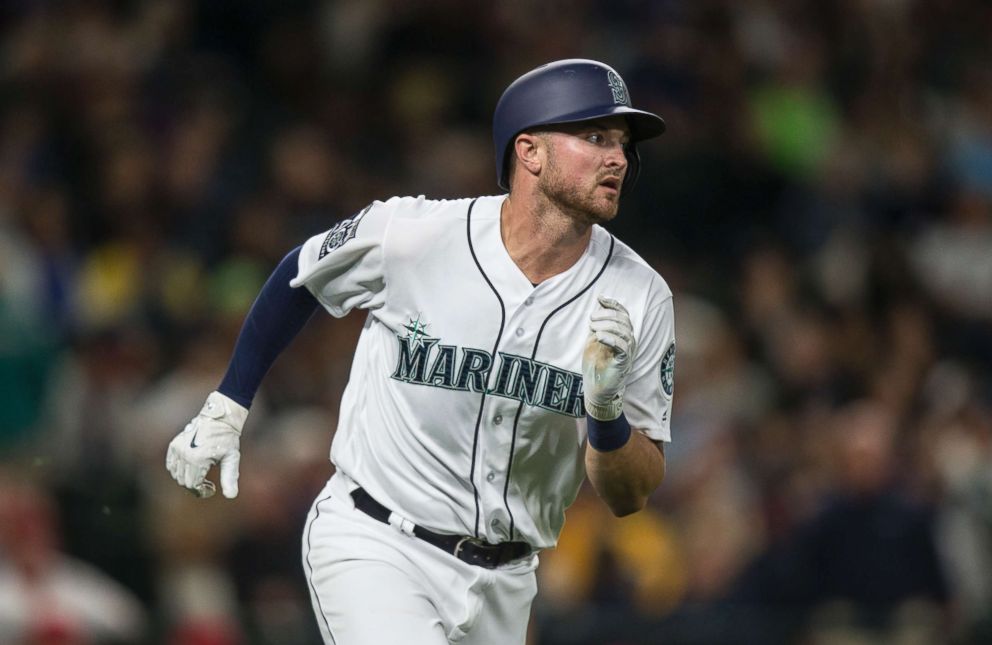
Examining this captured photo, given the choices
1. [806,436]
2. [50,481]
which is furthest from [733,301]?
[50,481]

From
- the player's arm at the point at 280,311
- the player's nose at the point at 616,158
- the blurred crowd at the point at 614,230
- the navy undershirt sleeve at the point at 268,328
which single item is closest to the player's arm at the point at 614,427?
the player's nose at the point at 616,158

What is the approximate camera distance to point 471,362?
4402mm

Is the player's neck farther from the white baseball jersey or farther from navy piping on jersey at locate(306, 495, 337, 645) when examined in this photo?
navy piping on jersey at locate(306, 495, 337, 645)

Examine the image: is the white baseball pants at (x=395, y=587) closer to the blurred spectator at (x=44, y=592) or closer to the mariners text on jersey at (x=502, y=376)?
the mariners text on jersey at (x=502, y=376)

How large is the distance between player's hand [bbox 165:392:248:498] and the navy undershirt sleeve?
0.08 m

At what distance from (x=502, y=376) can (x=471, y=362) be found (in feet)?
0.30

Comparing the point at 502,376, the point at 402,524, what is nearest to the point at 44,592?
the point at 402,524

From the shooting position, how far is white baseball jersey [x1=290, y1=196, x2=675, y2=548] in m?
4.40

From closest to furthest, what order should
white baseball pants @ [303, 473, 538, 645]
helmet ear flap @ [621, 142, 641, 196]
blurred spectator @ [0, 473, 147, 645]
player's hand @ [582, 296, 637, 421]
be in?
player's hand @ [582, 296, 637, 421] → white baseball pants @ [303, 473, 538, 645] → helmet ear flap @ [621, 142, 641, 196] → blurred spectator @ [0, 473, 147, 645]

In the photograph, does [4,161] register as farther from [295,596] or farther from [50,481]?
[295,596]

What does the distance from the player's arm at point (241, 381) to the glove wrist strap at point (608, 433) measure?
0.93 meters

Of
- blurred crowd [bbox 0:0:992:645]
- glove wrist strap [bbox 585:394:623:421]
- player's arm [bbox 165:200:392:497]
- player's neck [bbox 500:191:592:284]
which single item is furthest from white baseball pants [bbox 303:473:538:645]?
blurred crowd [bbox 0:0:992:645]

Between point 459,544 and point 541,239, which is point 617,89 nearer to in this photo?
point 541,239

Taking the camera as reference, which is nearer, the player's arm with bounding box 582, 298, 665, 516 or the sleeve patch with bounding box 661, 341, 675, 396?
the player's arm with bounding box 582, 298, 665, 516
